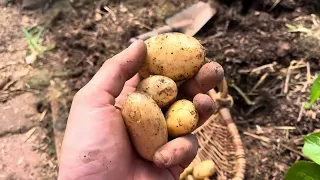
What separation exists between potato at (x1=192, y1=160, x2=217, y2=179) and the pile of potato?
51 centimetres

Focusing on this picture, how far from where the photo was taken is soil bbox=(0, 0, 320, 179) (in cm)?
202

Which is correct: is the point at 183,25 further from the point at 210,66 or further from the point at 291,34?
the point at 210,66

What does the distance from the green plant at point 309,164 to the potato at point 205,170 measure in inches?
11.7

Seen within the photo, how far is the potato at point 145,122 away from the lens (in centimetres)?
122

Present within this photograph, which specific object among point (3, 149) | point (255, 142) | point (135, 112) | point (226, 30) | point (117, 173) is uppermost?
point (135, 112)

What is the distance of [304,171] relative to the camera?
1565mm

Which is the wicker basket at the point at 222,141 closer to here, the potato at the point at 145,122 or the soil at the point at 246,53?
the soil at the point at 246,53

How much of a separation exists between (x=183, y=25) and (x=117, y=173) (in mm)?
1241

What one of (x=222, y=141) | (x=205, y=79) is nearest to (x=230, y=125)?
(x=222, y=141)

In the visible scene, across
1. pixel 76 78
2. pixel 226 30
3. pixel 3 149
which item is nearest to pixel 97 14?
pixel 76 78

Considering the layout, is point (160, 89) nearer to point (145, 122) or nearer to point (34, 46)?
point (145, 122)

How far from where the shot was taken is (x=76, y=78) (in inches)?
90.4

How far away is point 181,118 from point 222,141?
2.31 feet

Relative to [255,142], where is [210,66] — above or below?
above
